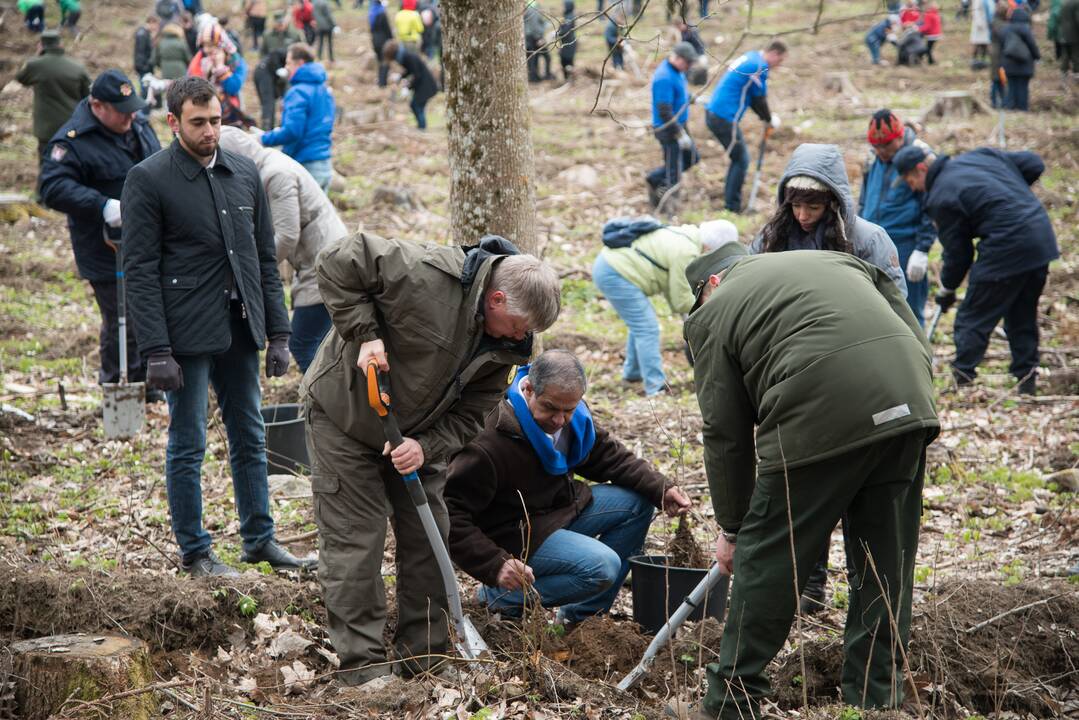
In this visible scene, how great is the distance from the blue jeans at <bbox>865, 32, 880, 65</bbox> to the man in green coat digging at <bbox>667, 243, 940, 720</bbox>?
21.7 metres

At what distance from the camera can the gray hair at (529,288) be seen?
3646 mm

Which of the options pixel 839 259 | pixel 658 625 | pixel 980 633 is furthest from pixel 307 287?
pixel 980 633

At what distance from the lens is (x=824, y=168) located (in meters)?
4.48

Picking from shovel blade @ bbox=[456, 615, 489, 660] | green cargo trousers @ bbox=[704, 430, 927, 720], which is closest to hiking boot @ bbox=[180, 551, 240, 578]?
shovel blade @ bbox=[456, 615, 489, 660]

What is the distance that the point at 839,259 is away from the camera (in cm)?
348

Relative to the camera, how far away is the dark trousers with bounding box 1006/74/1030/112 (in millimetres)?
17844

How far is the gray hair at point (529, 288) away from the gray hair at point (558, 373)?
64 cm

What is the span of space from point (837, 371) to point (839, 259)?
50 centimetres

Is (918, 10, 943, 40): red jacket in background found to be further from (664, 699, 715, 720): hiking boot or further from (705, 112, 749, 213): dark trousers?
(664, 699, 715, 720): hiking boot

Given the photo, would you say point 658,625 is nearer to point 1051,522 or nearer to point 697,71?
point 1051,522

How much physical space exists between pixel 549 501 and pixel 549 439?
34 cm

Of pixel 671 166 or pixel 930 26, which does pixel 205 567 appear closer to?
pixel 671 166

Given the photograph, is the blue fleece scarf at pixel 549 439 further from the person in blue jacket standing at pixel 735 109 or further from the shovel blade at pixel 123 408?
the person in blue jacket standing at pixel 735 109

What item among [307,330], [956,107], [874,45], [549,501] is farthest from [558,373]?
[874,45]
